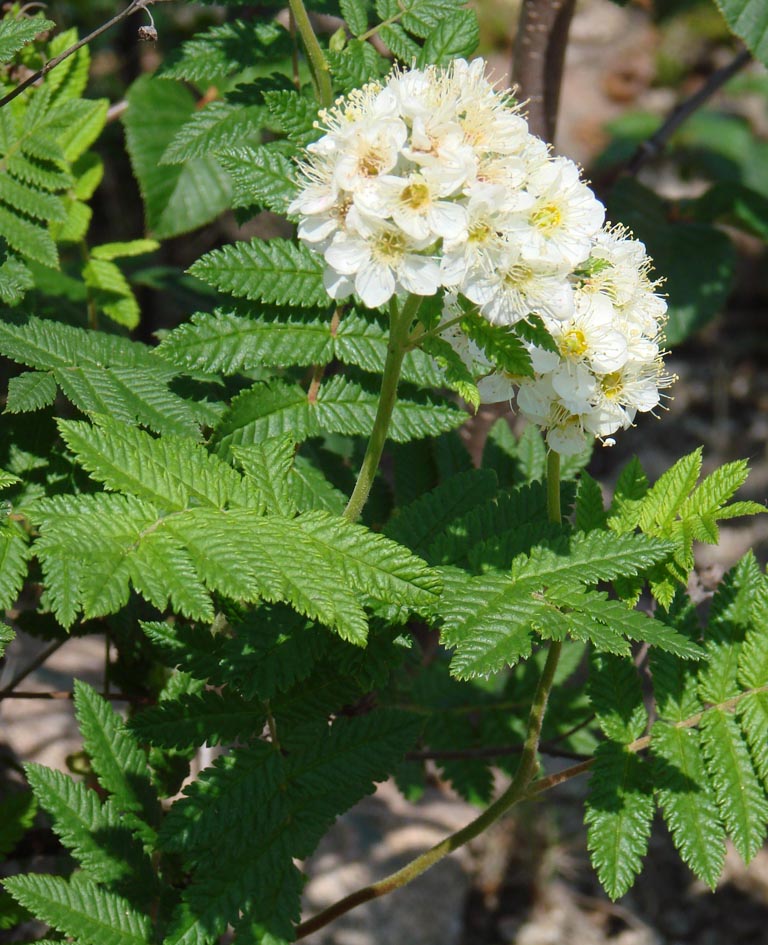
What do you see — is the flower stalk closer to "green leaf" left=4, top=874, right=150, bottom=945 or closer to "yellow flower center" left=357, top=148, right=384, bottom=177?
"green leaf" left=4, top=874, right=150, bottom=945

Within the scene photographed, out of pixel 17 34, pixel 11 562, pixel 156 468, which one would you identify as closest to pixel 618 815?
pixel 156 468

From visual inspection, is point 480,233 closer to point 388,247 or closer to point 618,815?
point 388,247

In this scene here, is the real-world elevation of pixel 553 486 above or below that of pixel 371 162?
below

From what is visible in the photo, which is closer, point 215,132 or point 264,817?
point 264,817

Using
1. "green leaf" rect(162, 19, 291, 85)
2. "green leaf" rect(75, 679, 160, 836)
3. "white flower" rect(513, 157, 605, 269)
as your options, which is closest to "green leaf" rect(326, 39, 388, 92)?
"green leaf" rect(162, 19, 291, 85)

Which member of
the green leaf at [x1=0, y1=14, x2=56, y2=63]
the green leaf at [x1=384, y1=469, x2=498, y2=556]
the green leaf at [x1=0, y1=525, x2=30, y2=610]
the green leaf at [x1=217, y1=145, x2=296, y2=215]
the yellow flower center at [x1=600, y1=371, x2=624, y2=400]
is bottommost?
the green leaf at [x1=384, y1=469, x2=498, y2=556]

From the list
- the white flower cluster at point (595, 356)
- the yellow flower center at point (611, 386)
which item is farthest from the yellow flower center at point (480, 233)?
the yellow flower center at point (611, 386)

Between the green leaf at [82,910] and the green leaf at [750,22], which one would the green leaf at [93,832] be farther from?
the green leaf at [750,22]
